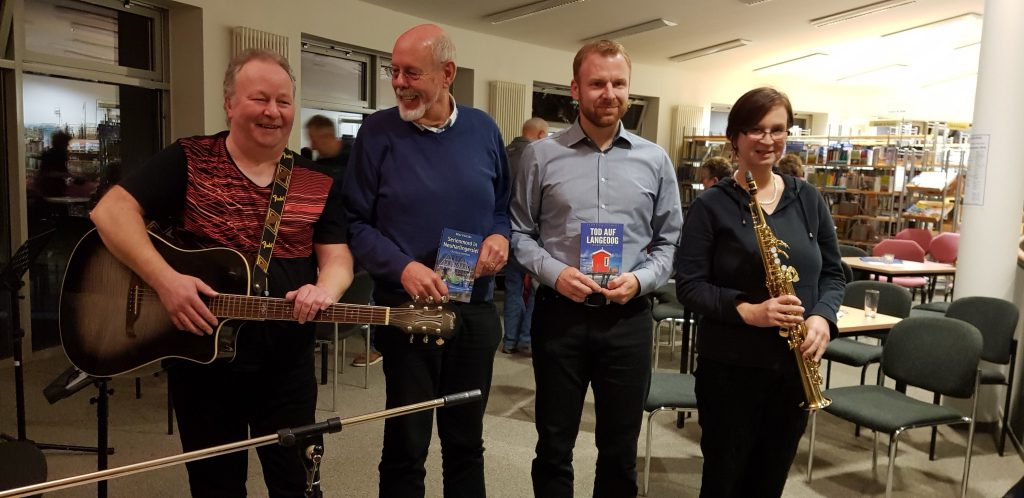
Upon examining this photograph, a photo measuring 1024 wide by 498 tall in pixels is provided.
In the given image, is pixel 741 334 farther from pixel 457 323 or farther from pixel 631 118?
pixel 631 118

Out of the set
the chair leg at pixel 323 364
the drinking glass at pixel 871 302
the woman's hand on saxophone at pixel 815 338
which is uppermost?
the woman's hand on saxophone at pixel 815 338

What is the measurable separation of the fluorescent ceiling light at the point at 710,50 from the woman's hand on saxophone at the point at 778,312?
9.29 metres

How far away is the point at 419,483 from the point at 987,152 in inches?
156

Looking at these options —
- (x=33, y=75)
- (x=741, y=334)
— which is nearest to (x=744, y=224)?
(x=741, y=334)

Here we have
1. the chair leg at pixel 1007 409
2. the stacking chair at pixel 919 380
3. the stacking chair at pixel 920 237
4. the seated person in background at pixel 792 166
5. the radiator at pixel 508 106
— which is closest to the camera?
the stacking chair at pixel 919 380

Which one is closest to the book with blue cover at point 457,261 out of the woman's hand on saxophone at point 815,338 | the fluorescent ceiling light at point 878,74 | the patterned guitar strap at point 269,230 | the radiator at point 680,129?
the patterned guitar strap at point 269,230

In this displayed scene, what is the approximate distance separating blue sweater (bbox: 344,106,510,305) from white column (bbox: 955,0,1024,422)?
143 inches

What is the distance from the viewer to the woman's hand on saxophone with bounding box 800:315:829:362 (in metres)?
1.89

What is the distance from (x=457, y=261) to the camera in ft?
5.77

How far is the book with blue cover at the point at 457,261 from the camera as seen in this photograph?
1.74m

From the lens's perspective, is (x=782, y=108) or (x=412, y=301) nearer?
(x=412, y=301)

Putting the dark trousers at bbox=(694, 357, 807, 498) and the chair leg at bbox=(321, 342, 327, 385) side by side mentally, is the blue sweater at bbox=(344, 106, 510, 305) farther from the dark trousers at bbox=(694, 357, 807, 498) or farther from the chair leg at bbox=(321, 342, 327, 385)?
the chair leg at bbox=(321, 342, 327, 385)

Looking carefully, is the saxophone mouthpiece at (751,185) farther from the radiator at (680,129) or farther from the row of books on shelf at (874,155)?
the radiator at (680,129)

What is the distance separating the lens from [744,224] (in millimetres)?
1938
